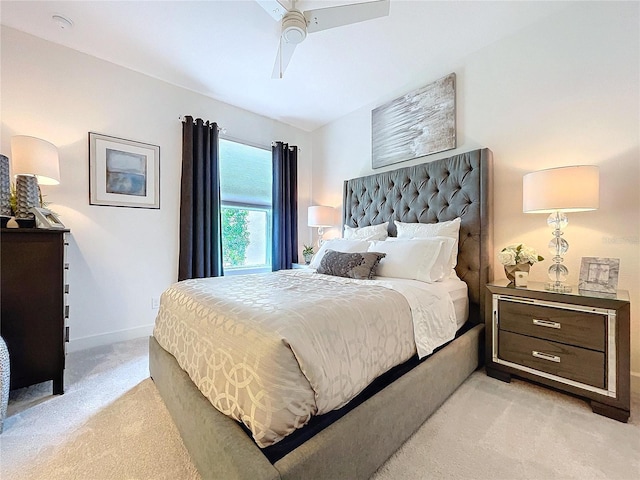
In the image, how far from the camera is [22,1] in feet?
6.58

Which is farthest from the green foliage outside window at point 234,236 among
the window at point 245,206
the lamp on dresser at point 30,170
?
the lamp on dresser at point 30,170

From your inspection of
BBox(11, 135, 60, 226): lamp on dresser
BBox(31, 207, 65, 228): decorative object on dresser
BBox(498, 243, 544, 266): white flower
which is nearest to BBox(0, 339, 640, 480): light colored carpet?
BBox(498, 243, 544, 266): white flower

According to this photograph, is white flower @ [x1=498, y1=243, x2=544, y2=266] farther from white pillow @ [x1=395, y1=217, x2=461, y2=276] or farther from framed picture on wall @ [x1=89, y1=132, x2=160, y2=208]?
framed picture on wall @ [x1=89, y1=132, x2=160, y2=208]

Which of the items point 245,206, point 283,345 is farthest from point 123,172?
point 283,345

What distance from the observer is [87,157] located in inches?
103

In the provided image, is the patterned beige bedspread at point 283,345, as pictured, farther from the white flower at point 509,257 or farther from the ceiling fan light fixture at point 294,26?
the ceiling fan light fixture at point 294,26

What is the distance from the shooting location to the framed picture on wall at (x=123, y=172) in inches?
104

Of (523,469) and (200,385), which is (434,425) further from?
(200,385)

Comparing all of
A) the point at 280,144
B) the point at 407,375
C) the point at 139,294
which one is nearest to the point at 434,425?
the point at 407,375

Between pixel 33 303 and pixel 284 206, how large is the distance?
2.75 meters

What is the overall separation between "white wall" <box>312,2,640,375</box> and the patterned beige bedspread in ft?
5.22

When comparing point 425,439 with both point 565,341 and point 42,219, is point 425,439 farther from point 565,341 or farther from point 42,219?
point 42,219

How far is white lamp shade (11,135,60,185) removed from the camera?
6.47 feet

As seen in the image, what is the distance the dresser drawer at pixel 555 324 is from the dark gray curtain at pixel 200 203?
9.69 feet
